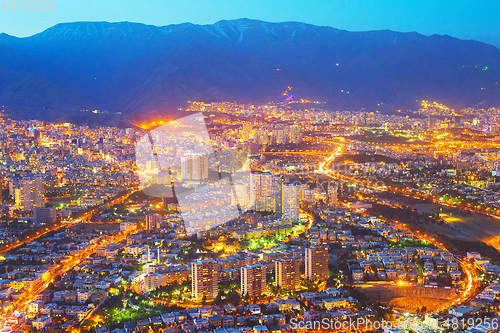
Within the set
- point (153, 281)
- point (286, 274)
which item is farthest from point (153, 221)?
point (286, 274)

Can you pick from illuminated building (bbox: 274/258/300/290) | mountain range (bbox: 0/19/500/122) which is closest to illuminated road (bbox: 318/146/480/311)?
illuminated building (bbox: 274/258/300/290)

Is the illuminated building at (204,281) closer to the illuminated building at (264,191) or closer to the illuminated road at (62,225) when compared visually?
the illuminated road at (62,225)

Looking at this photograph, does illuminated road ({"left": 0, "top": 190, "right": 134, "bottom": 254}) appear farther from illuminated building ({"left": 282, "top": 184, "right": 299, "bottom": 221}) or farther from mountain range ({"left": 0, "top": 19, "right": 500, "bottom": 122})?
mountain range ({"left": 0, "top": 19, "right": 500, "bottom": 122})

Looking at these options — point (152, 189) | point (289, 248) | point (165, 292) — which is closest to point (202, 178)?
point (152, 189)

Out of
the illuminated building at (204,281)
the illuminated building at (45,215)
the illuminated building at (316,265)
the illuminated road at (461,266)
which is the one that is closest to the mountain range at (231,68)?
the illuminated road at (461,266)

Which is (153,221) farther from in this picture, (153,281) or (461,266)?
(461,266)

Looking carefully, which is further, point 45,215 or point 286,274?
point 45,215
